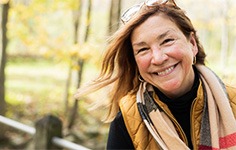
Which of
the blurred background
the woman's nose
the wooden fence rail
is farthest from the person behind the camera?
the blurred background

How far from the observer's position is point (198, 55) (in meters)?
2.17

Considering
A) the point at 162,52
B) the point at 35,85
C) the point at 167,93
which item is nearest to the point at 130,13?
the point at 162,52

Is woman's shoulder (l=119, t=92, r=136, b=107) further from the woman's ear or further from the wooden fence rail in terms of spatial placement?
the wooden fence rail

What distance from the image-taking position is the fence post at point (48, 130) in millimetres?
3795

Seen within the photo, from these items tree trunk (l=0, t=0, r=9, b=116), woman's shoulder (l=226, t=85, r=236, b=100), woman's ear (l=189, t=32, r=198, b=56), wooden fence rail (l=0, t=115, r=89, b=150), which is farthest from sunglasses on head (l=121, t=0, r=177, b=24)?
tree trunk (l=0, t=0, r=9, b=116)

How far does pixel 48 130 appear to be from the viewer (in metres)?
3.80

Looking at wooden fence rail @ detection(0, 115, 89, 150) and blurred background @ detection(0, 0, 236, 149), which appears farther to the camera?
blurred background @ detection(0, 0, 236, 149)

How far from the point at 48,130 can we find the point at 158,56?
2.21 meters

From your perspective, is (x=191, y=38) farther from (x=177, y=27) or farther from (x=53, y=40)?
(x=53, y=40)

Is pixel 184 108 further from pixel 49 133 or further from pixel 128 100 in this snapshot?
pixel 49 133

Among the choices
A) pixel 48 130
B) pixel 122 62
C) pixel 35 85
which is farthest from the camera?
pixel 35 85

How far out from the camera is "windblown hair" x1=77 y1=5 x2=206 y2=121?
1.96m

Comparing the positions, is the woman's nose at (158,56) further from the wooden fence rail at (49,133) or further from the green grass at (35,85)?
the green grass at (35,85)

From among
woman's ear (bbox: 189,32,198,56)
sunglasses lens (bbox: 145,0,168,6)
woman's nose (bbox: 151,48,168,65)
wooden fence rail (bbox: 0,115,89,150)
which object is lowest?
wooden fence rail (bbox: 0,115,89,150)
